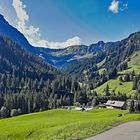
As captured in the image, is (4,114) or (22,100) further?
(22,100)

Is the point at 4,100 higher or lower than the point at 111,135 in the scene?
higher

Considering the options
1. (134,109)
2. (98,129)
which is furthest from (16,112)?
(98,129)

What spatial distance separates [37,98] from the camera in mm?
193000

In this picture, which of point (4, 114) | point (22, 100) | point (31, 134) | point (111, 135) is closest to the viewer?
point (111, 135)

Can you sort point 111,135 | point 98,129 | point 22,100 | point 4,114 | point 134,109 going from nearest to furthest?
point 111,135 → point 98,129 → point 134,109 → point 4,114 → point 22,100

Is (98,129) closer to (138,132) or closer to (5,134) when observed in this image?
(138,132)

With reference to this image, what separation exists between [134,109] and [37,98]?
8445cm

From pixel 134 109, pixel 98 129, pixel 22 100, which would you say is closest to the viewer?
pixel 98 129

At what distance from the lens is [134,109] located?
121 metres

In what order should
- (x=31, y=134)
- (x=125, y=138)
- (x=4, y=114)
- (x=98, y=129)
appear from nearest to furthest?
1. (x=125, y=138)
2. (x=98, y=129)
3. (x=31, y=134)
4. (x=4, y=114)

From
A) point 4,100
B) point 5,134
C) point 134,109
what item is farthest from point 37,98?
point 5,134

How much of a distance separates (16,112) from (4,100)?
30.4 metres

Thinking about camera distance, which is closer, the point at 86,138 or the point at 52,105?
the point at 86,138

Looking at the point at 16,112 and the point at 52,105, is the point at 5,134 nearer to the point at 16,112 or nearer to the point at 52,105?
the point at 16,112
